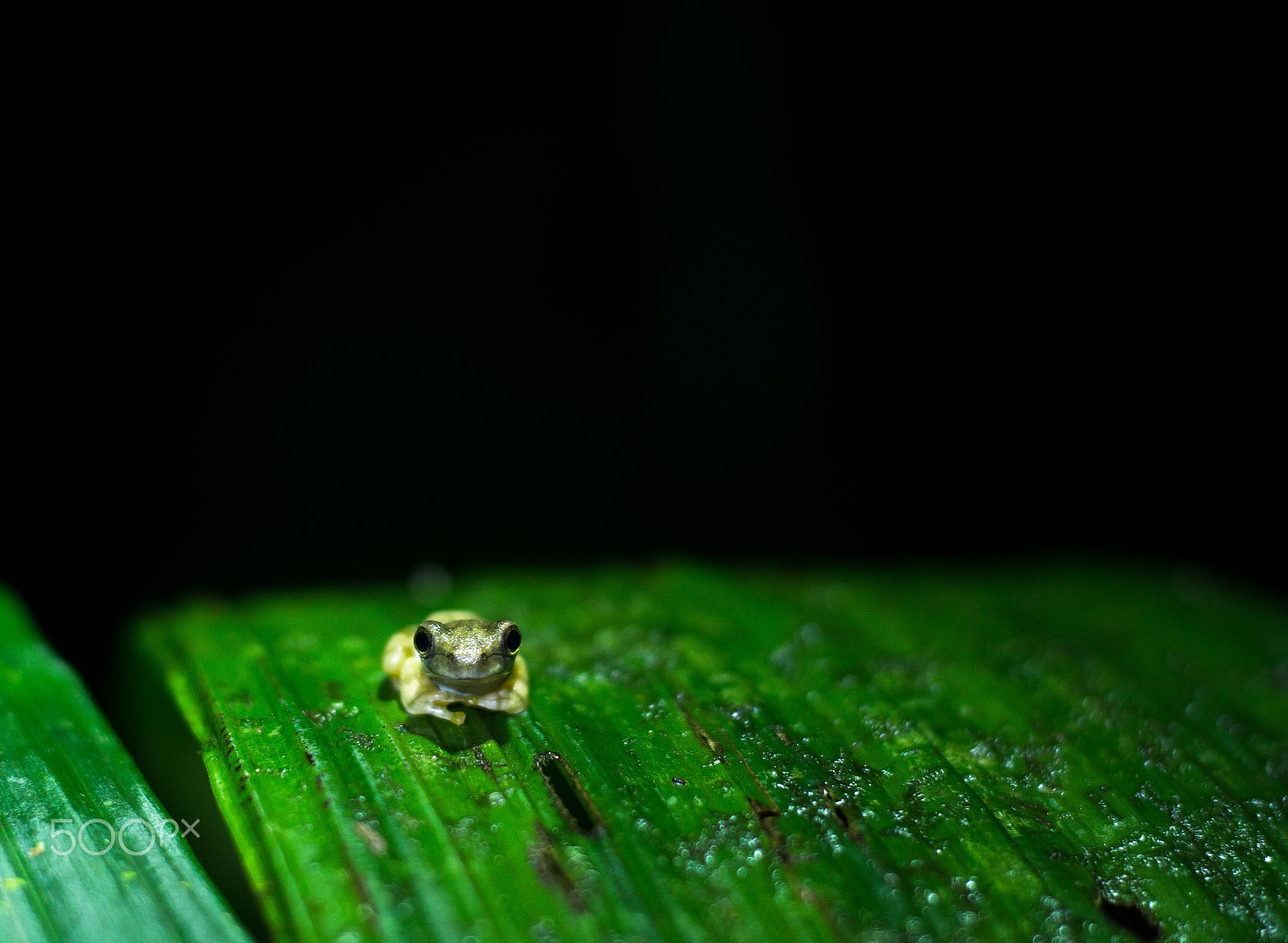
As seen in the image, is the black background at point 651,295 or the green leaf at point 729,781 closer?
→ the green leaf at point 729,781

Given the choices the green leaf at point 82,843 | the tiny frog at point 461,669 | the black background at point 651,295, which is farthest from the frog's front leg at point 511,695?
the black background at point 651,295

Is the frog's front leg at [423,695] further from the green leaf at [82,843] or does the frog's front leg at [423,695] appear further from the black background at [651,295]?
the black background at [651,295]

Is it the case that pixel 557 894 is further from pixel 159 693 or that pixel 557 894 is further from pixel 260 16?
pixel 260 16

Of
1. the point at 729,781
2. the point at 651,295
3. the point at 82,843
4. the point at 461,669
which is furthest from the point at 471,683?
the point at 651,295

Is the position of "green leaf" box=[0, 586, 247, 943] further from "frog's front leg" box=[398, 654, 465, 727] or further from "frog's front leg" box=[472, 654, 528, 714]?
"frog's front leg" box=[472, 654, 528, 714]

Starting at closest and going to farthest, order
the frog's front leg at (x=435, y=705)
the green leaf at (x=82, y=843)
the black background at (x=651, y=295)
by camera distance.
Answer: the green leaf at (x=82, y=843) → the frog's front leg at (x=435, y=705) → the black background at (x=651, y=295)

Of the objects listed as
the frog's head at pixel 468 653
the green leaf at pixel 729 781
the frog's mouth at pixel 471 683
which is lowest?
the green leaf at pixel 729 781

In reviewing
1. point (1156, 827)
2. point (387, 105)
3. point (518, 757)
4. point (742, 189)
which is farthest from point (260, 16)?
point (1156, 827)

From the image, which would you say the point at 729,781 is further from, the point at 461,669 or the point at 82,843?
the point at 82,843
